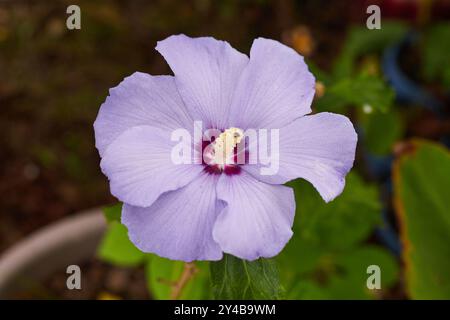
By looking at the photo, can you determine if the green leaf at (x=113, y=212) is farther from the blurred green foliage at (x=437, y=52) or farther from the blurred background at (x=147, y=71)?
the blurred green foliage at (x=437, y=52)

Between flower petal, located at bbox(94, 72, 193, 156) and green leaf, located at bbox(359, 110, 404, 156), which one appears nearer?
flower petal, located at bbox(94, 72, 193, 156)

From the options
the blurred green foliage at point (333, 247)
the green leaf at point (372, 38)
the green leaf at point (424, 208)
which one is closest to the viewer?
the blurred green foliage at point (333, 247)

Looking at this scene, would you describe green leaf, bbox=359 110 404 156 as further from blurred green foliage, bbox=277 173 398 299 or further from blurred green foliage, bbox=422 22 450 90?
blurred green foliage, bbox=277 173 398 299

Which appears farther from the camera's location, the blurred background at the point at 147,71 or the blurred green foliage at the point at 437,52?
the blurred green foliage at the point at 437,52

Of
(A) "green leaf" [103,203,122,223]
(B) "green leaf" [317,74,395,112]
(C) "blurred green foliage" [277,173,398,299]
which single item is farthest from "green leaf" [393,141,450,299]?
(A) "green leaf" [103,203,122,223]

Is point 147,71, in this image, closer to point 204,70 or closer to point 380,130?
point 380,130

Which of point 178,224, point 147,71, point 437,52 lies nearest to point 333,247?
point 178,224

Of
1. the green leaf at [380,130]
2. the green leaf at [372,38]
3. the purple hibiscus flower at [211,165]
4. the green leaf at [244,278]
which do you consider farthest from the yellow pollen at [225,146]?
the green leaf at [372,38]
